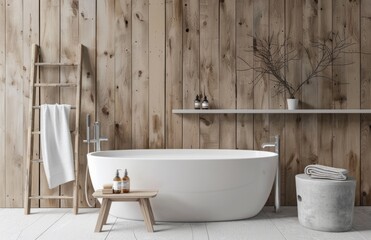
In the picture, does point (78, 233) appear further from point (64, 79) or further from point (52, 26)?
point (52, 26)

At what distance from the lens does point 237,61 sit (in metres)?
3.89

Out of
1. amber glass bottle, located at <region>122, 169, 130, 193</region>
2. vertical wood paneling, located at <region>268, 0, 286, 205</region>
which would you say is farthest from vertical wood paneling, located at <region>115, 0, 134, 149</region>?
vertical wood paneling, located at <region>268, 0, 286, 205</region>

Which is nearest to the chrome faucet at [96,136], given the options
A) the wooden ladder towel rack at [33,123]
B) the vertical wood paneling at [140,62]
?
the wooden ladder towel rack at [33,123]

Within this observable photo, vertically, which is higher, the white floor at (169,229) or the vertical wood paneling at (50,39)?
the vertical wood paneling at (50,39)

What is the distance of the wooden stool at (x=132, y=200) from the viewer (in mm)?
2951

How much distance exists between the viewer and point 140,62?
3908mm

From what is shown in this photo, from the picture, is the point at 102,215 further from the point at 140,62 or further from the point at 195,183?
the point at 140,62

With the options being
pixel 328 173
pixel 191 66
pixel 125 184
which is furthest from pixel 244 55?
pixel 125 184

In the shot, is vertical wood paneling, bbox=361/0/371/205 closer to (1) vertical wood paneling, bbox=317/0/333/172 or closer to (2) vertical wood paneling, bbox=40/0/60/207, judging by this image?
(1) vertical wood paneling, bbox=317/0/333/172

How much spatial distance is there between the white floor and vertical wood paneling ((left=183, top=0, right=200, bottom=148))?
37.5 inches

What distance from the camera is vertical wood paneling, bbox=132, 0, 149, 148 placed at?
390cm

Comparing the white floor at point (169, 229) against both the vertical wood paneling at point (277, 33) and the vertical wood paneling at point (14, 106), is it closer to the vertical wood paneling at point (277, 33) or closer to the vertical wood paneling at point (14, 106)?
the vertical wood paneling at point (14, 106)

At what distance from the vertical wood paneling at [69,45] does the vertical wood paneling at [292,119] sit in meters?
1.96

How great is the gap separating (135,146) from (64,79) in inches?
35.3
